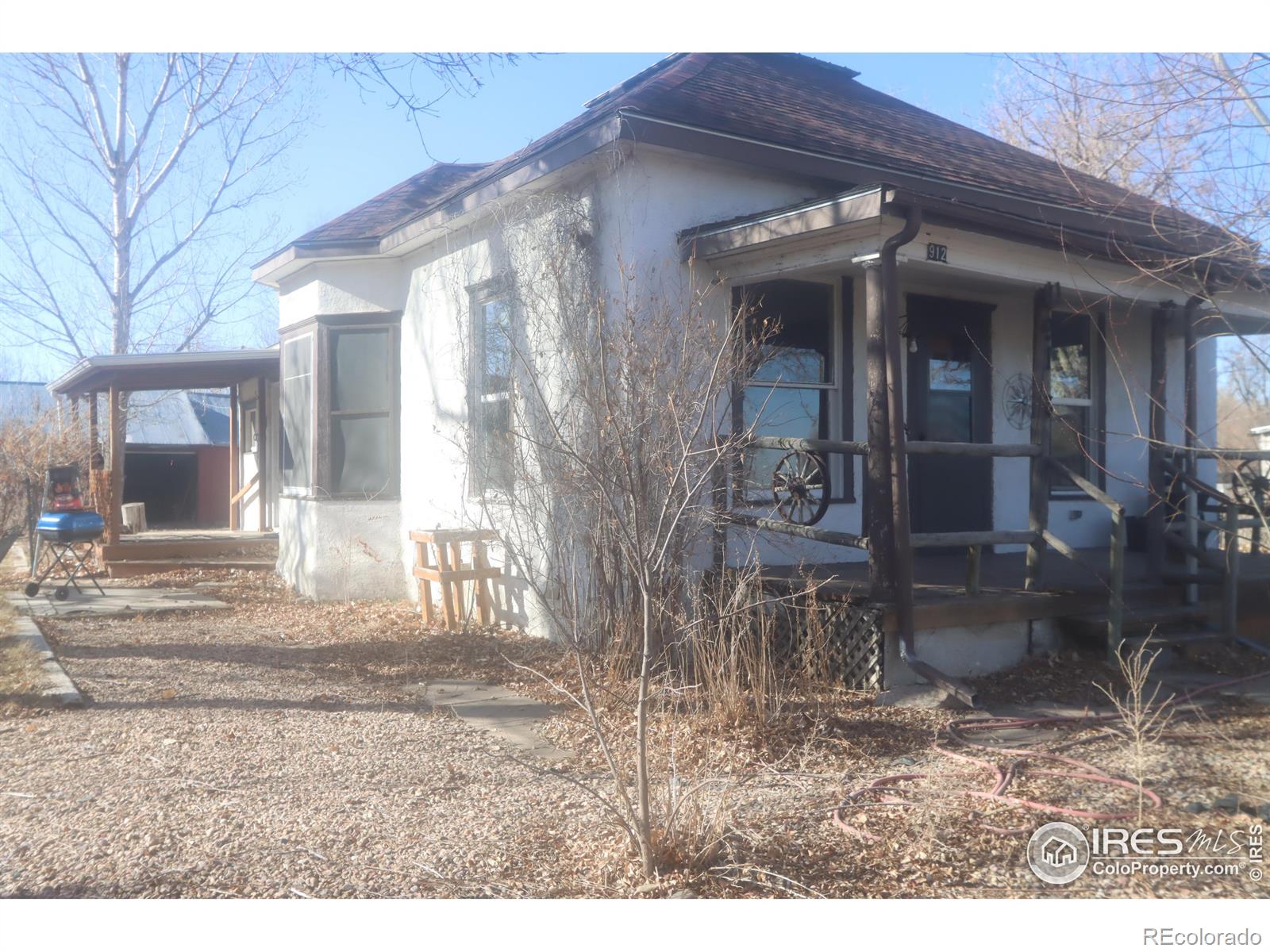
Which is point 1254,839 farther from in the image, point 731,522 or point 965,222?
point 965,222

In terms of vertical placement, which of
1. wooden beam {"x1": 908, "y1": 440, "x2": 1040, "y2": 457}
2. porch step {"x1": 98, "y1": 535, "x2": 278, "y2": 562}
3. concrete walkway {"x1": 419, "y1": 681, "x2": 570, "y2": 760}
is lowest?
concrete walkway {"x1": 419, "y1": 681, "x2": 570, "y2": 760}

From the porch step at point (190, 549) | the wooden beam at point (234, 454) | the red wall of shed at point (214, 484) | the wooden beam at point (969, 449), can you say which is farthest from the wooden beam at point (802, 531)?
the red wall of shed at point (214, 484)

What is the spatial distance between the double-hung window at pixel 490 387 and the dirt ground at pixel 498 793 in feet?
6.34

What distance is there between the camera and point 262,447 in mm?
15430

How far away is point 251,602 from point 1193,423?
8738mm

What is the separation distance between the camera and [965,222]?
614cm

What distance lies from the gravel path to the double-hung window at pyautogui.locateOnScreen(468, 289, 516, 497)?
2.16m

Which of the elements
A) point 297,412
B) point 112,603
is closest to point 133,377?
point 297,412

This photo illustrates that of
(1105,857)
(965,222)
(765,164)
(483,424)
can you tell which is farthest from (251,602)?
(1105,857)

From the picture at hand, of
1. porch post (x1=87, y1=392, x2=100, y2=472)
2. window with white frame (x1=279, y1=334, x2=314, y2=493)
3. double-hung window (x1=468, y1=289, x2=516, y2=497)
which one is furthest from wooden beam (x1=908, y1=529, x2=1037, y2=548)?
porch post (x1=87, y1=392, x2=100, y2=472)

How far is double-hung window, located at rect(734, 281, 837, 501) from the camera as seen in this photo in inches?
297

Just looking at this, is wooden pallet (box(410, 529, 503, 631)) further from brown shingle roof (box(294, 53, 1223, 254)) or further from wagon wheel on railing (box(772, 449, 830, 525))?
brown shingle roof (box(294, 53, 1223, 254))

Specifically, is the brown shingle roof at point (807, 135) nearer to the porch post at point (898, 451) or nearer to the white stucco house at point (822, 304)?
the white stucco house at point (822, 304)

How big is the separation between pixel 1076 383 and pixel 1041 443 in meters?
3.15
